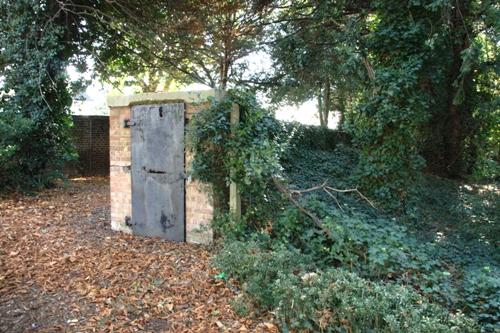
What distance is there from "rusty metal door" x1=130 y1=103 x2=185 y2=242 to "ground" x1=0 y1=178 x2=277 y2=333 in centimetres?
28

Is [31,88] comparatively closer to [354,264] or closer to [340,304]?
[354,264]

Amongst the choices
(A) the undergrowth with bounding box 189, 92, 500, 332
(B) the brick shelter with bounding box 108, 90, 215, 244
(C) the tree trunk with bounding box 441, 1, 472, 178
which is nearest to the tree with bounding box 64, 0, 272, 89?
(B) the brick shelter with bounding box 108, 90, 215, 244

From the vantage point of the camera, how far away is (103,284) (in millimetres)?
4410

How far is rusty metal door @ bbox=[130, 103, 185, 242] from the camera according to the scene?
5.77m

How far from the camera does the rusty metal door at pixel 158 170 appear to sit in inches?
227

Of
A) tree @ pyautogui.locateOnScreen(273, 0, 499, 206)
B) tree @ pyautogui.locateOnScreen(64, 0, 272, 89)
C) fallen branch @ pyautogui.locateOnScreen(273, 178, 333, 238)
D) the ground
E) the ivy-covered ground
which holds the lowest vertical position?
the ground

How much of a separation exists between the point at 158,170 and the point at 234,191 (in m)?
1.31

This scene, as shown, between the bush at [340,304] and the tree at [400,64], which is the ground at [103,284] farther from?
the tree at [400,64]

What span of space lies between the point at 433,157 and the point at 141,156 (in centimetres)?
1073

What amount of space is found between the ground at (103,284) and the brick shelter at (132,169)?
0.28 m

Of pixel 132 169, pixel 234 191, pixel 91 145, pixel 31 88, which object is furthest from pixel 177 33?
pixel 234 191

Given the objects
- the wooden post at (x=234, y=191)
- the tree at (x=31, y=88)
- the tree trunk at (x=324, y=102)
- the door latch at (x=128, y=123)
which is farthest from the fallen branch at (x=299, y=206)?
the tree trunk at (x=324, y=102)

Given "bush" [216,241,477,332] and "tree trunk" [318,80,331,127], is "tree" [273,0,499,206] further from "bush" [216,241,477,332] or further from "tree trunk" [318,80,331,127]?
"tree trunk" [318,80,331,127]

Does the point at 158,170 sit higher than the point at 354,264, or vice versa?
the point at 158,170
